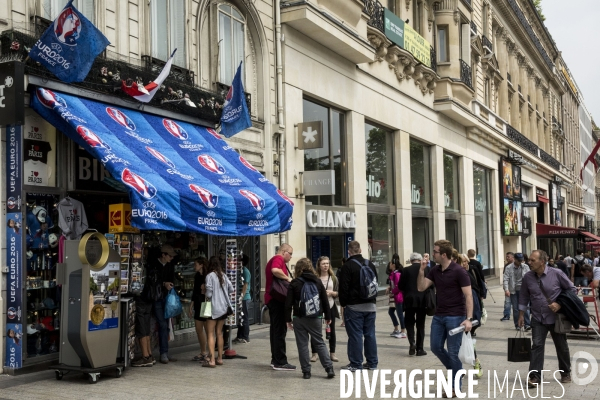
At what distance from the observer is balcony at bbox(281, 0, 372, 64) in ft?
51.1

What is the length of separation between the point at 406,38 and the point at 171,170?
14558 millimetres

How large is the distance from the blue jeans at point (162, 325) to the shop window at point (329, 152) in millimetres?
7139

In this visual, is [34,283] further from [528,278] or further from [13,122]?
[528,278]

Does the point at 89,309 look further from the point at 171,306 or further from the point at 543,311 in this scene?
the point at 543,311

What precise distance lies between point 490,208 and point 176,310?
86.3ft

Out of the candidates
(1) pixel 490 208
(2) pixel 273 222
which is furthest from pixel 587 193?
(2) pixel 273 222

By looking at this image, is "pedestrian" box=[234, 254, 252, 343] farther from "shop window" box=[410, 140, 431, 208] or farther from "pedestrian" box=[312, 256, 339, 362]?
"shop window" box=[410, 140, 431, 208]

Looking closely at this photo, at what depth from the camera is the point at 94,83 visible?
33.1ft

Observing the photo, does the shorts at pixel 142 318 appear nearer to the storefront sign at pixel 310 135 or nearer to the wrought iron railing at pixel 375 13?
the storefront sign at pixel 310 135

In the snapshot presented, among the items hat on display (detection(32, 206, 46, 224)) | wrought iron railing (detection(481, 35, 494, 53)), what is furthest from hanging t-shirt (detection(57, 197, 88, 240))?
wrought iron railing (detection(481, 35, 494, 53))

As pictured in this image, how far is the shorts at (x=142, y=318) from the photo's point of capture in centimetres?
975

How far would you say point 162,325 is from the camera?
33.2ft

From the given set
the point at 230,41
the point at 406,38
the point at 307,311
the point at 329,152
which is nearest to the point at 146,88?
the point at 230,41

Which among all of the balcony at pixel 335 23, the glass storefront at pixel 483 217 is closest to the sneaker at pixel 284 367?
the balcony at pixel 335 23
